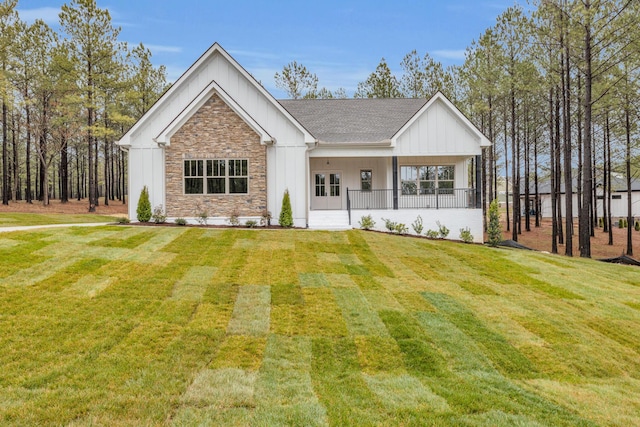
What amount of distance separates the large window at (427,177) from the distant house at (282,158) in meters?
0.05

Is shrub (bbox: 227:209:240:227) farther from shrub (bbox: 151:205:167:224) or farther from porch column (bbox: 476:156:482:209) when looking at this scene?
porch column (bbox: 476:156:482:209)

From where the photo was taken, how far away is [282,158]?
17.4 m

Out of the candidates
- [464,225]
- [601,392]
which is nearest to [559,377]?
[601,392]

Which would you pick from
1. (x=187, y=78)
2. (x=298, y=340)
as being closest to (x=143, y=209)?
(x=187, y=78)

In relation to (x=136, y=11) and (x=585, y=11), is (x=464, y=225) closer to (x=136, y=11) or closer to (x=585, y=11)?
(x=585, y=11)

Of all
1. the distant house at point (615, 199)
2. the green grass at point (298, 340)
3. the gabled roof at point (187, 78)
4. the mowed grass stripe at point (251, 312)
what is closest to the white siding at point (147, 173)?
the gabled roof at point (187, 78)

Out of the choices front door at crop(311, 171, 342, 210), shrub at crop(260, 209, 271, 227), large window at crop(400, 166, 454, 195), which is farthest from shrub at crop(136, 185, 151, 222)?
large window at crop(400, 166, 454, 195)

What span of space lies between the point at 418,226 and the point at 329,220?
3.99 m

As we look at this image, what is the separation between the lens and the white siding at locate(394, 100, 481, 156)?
766 inches

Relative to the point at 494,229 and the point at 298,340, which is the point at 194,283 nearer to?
the point at 298,340

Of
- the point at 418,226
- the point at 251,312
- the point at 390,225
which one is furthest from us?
the point at 418,226

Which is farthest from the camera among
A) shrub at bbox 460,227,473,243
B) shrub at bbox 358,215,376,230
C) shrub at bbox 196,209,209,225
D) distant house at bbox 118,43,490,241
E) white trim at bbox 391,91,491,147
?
white trim at bbox 391,91,491,147

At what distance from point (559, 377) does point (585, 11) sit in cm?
1576

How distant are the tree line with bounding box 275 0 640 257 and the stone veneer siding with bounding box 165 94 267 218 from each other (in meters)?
13.6
